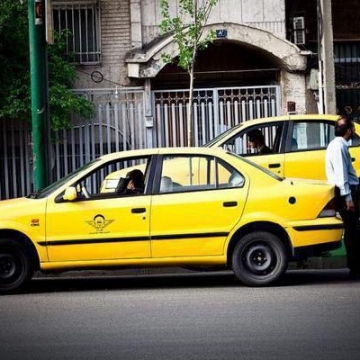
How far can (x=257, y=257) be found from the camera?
38.5ft

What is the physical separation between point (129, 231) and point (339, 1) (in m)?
13.7

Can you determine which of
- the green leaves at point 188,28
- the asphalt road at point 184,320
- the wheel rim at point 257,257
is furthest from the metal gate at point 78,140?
the wheel rim at point 257,257

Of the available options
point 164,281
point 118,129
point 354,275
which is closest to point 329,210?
point 354,275

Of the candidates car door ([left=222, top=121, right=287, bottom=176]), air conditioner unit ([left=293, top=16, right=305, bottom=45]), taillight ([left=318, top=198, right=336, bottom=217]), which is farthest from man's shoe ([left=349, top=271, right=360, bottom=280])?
air conditioner unit ([left=293, top=16, right=305, bottom=45])

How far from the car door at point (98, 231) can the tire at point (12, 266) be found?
0.93 ft

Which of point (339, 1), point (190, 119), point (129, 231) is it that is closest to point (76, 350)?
point (129, 231)

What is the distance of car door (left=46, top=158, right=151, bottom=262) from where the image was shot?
11586 millimetres

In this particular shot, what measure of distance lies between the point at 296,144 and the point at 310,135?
0.26 m

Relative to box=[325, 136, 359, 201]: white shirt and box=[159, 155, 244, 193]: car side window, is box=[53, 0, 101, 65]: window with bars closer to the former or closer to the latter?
box=[325, 136, 359, 201]: white shirt

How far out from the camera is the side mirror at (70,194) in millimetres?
11562

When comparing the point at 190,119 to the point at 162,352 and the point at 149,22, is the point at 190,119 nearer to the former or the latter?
the point at 149,22

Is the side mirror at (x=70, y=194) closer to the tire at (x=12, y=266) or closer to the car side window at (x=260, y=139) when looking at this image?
the tire at (x=12, y=266)

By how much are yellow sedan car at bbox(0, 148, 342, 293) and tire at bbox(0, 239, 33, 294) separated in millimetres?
10

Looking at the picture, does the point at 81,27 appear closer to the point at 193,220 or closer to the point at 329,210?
the point at 193,220
